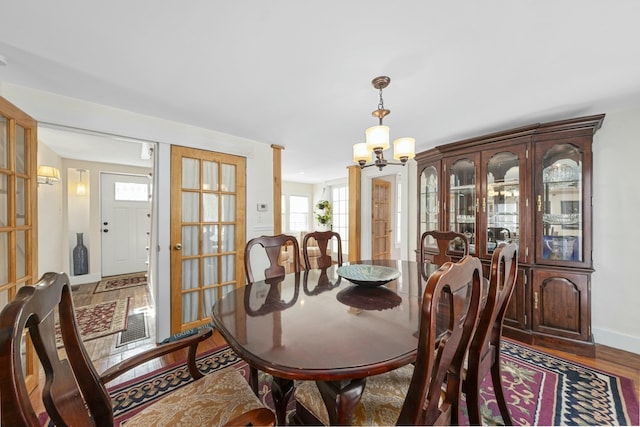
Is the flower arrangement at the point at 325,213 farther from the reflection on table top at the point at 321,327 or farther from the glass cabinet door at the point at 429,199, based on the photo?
the reflection on table top at the point at 321,327

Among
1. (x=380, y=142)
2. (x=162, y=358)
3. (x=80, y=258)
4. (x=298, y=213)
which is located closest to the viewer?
(x=380, y=142)

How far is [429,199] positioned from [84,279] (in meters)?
5.65

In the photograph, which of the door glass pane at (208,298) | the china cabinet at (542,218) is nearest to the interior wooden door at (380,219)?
the china cabinet at (542,218)

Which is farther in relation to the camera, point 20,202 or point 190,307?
point 190,307

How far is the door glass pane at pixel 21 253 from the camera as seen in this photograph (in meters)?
1.72

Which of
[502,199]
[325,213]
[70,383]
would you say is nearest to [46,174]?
[70,383]

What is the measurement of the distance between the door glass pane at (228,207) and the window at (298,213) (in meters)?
4.11

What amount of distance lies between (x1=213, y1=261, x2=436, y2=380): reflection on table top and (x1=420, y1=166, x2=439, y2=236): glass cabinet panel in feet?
5.99

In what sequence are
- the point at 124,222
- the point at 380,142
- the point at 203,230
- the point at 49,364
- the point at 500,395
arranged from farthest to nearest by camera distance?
1. the point at 124,222
2. the point at 203,230
3. the point at 380,142
4. the point at 500,395
5. the point at 49,364

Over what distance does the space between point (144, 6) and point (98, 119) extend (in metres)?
1.44

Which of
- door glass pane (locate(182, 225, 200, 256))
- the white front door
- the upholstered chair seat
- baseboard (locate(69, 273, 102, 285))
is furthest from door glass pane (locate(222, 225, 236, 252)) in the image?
baseboard (locate(69, 273, 102, 285))

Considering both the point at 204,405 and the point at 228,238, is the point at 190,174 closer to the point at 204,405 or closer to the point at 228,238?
→ the point at 228,238

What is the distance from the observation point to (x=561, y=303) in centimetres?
231

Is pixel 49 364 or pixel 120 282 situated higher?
pixel 49 364
